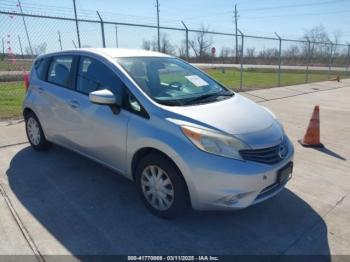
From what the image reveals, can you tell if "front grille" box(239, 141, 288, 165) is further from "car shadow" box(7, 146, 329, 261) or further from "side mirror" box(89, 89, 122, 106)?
"side mirror" box(89, 89, 122, 106)

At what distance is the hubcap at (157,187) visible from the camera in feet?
10.5

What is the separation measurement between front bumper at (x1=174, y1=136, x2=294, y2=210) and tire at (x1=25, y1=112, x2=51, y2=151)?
289cm

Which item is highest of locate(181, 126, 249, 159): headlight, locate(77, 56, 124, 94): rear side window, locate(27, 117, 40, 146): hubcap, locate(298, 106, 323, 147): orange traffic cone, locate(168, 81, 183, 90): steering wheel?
locate(77, 56, 124, 94): rear side window

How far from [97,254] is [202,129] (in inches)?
56.0

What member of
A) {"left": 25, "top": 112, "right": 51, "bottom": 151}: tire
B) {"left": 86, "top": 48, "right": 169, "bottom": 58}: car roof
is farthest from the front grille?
{"left": 25, "top": 112, "right": 51, "bottom": 151}: tire

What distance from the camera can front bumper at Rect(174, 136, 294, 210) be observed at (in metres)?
2.88

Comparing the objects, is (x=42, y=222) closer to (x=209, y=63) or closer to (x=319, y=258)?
Result: (x=319, y=258)

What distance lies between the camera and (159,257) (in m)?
2.78

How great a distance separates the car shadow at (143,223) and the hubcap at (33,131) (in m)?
1.00

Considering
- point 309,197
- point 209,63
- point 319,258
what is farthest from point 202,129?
point 209,63

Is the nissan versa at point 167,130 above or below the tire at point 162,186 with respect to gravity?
above

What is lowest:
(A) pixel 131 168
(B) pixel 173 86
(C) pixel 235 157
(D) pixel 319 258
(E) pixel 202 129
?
(D) pixel 319 258

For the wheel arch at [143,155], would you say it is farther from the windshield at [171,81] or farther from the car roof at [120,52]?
the car roof at [120,52]

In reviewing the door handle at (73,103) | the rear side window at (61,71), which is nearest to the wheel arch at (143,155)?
the door handle at (73,103)
